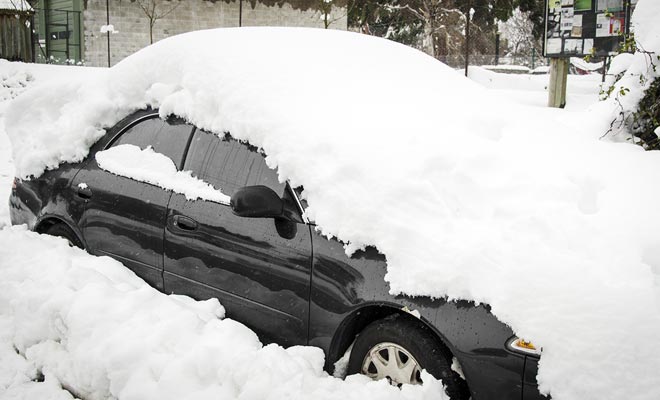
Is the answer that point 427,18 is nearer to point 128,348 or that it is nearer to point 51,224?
point 51,224

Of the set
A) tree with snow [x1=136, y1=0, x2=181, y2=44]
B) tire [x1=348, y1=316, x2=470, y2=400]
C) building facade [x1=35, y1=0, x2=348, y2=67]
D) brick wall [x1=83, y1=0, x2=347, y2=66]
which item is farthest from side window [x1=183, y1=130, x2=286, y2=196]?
tree with snow [x1=136, y1=0, x2=181, y2=44]

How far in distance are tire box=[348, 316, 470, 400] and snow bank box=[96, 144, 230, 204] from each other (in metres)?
1.06

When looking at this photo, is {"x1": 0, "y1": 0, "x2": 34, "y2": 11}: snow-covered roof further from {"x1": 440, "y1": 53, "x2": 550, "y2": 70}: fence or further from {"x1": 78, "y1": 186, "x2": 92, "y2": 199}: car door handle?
{"x1": 78, "y1": 186, "x2": 92, "y2": 199}: car door handle

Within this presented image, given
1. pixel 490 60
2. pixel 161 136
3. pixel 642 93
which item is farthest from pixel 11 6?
pixel 642 93

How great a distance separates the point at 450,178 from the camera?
2.80 metres

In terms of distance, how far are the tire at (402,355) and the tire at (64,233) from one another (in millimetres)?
2276

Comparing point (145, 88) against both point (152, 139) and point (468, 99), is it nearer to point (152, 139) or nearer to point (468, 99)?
point (152, 139)

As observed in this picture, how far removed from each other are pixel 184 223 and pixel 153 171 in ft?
1.57

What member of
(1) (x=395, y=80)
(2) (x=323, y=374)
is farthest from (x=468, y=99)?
(2) (x=323, y=374)

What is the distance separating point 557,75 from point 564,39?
0.91 metres

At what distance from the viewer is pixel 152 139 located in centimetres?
382

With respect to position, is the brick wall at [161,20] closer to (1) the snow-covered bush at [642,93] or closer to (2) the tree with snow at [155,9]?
(2) the tree with snow at [155,9]

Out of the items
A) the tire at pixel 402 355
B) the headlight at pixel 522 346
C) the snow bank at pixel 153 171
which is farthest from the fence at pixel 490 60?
the headlight at pixel 522 346

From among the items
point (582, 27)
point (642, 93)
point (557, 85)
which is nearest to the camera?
point (642, 93)
